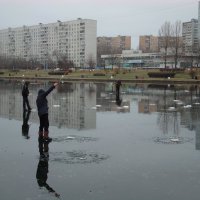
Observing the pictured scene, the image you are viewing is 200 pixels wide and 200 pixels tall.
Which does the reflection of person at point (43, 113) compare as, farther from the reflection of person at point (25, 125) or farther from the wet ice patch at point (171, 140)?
the wet ice patch at point (171, 140)

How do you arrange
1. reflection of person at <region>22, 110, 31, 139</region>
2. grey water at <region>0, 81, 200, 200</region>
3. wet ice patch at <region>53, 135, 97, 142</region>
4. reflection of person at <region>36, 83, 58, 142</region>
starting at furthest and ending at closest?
reflection of person at <region>22, 110, 31, 139</region> < wet ice patch at <region>53, 135, 97, 142</region> < reflection of person at <region>36, 83, 58, 142</region> < grey water at <region>0, 81, 200, 200</region>

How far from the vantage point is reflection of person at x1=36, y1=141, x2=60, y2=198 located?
24.1ft

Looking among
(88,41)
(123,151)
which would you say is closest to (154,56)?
(88,41)

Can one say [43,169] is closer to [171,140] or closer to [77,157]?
[77,157]

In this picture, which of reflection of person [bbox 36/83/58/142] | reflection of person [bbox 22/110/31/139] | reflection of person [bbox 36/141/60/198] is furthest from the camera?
reflection of person [bbox 22/110/31/139]

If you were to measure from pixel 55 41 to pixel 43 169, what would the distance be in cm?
15540

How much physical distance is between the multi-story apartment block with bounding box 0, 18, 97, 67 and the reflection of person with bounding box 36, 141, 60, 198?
137 meters

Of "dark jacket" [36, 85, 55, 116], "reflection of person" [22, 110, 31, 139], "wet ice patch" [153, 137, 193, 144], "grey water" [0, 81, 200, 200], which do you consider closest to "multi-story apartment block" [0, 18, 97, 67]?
"reflection of person" [22, 110, 31, 139]

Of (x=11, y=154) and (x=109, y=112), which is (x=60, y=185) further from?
(x=109, y=112)

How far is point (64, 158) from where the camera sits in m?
9.62

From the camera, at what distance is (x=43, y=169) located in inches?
337

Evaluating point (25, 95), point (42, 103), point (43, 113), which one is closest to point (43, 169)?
point (43, 113)

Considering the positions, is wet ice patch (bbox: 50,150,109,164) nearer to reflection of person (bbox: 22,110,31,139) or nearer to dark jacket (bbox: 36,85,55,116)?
dark jacket (bbox: 36,85,55,116)

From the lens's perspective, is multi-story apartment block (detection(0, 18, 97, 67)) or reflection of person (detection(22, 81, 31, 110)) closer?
reflection of person (detection(22, 81, 31, 110))
